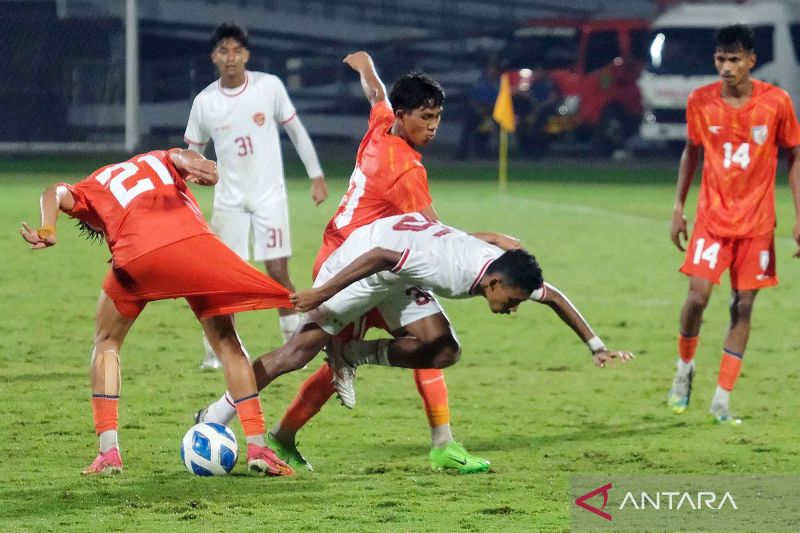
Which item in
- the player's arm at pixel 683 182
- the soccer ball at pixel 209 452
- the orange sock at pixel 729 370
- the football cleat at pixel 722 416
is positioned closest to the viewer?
the soccer ball at pixel 209 452

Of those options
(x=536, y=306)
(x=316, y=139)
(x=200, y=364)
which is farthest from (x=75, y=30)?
(x=200, y=364)

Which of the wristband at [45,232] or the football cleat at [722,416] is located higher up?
the wristband at [45,232]

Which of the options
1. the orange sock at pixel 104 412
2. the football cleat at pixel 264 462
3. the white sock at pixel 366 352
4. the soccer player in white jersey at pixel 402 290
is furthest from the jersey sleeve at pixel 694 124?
the orange sock at pixel 104 412

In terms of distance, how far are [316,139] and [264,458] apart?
26.1m

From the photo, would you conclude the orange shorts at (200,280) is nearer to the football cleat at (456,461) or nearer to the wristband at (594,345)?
the football cleat at (456,461)

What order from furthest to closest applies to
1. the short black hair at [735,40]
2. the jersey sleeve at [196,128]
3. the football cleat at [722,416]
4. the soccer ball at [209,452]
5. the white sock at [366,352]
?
the jersey sleeve at [196,128], the football cleat at [722,416], the short black hair at [735,40], the white sock at [366,352], the soccer ball at [209,452]

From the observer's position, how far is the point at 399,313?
22.9 ft

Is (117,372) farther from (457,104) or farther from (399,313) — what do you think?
(457,104)

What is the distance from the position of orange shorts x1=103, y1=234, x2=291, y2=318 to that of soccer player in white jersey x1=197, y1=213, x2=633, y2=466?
0.80ft

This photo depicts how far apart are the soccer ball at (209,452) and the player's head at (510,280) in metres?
1.26

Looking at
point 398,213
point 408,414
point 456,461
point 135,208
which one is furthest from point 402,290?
point 408,414

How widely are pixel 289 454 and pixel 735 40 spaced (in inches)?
124

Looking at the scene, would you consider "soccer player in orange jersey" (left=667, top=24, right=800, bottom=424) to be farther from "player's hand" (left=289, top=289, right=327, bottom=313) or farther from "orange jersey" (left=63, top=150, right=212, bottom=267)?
"orange jersey" (left=63, top=150, right=212, bottom=267)

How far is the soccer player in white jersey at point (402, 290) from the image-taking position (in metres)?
6.48
